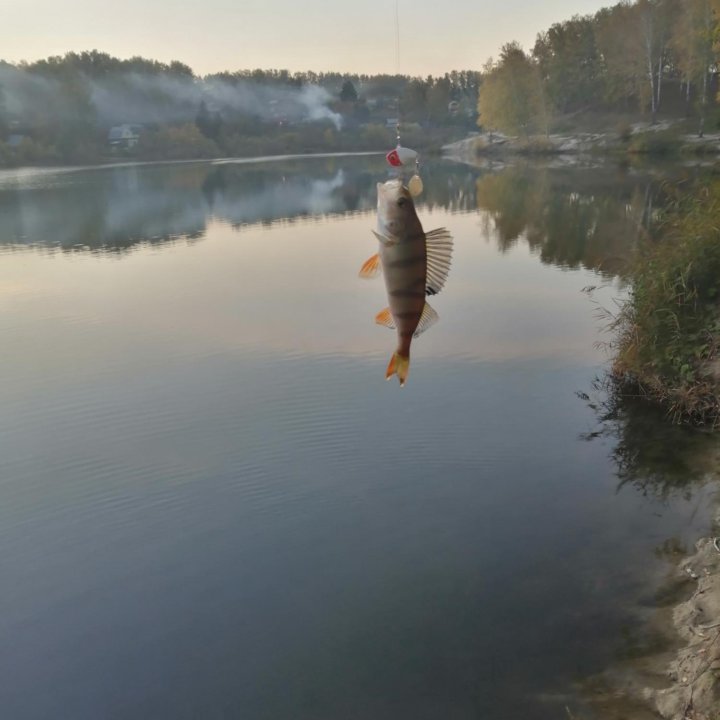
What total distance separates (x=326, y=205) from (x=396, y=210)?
116ft

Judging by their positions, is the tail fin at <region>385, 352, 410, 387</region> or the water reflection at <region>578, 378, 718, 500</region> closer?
the tail fin at <region>385, 352, 410, 387</region>

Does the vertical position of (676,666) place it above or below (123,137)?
below

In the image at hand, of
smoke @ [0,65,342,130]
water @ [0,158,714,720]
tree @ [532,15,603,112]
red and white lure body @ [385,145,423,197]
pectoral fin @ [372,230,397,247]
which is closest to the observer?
red and white lure body @ [385,145,423,197]

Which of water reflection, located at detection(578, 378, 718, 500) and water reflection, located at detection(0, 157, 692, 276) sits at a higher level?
water reflection, located at detection(0, 157, 692, 276)

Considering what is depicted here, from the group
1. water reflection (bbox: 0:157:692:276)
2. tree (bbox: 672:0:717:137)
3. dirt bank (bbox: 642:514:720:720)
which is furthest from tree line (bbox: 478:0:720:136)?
dirt bank (bbox: 642:514:720:720)

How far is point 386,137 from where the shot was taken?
109 meters

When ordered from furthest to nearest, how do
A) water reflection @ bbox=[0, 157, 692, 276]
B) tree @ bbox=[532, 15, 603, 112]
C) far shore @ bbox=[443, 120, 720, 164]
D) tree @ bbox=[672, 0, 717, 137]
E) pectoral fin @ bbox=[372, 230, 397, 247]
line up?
tree @ bbox=[532, 15, 603, 112] → tree @ bbox=[672, 0, 717, 137] → far shore @ bbox=[443, 120, 720, 164] → water reflection @ bbox=[0, 157, 692, 276] → pectoral fin @ bbox=[372, 230, 397, 247]

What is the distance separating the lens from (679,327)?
1033 cm

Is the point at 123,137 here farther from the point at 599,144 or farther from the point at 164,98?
the point at 599,144

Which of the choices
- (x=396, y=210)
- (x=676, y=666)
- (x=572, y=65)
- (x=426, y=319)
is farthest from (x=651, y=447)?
(x=572, y=65)

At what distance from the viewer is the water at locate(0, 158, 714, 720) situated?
6285 mm

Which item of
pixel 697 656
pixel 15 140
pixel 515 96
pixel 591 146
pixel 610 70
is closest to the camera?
pixel 697 656

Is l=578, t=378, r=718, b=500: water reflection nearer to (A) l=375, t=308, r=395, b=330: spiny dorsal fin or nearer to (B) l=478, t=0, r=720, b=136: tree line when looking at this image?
(A) l=375, t=308, r=395, b=330: spiny dorsal fin

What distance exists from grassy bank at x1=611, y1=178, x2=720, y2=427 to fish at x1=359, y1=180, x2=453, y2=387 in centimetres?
771
